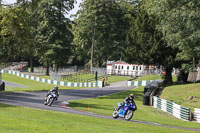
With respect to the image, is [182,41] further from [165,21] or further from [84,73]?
[84,73]

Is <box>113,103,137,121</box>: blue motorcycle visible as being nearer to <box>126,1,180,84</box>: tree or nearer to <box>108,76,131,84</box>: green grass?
<box>126,1,180,84</box>: tree

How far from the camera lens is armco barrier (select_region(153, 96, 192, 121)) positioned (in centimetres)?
2498

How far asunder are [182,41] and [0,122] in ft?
69.0

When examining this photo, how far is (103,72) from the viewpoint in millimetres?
72375

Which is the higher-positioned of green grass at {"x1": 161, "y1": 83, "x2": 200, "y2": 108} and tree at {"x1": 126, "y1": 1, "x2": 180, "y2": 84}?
tree at {"x1": 126, "y1": 1, "x2": 180, "y2": 84}

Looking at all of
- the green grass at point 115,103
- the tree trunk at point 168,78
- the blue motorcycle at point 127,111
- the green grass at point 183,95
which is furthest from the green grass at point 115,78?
the blue motorcycle at point 127,111

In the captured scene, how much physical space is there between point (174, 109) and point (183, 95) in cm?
846

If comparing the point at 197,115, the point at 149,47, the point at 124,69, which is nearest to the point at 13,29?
the point at 149,47

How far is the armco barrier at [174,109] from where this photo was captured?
82.0ft

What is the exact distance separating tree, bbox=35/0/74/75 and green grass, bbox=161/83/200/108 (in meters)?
35.1

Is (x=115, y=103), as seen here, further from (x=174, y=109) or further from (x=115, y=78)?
(x=115, y=78)

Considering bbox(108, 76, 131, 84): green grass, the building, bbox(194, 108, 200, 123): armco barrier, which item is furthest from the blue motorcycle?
the building

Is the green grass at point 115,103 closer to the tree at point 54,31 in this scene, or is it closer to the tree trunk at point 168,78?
the tree trunk at point 168,78

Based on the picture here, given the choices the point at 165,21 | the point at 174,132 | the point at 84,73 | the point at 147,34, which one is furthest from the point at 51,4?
the point at 174,132
